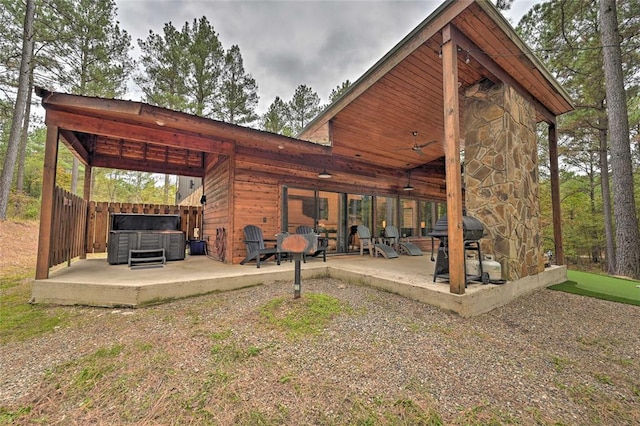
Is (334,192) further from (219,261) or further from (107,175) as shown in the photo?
(107,175)

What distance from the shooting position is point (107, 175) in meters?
20.2

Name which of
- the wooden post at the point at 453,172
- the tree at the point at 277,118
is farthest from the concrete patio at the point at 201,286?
the tree at the point at 277,118

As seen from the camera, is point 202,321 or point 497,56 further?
point 497,56

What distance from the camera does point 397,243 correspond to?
775 cm

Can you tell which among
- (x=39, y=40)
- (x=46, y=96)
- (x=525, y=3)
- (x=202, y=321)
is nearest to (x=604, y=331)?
(x=202, y=321)

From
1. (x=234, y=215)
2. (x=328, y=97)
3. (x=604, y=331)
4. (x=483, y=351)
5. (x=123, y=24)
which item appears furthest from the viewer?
(x=328, y=97)

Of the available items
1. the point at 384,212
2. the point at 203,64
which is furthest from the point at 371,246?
the point at 203,64

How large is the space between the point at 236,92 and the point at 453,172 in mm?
14235

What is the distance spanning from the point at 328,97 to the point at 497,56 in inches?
627

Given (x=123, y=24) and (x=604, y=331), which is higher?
(x=123, y=24)

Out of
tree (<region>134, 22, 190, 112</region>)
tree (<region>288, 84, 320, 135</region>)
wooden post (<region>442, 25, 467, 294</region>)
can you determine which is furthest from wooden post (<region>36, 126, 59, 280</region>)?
tree (<region>288, 84, 320, 135</region>)

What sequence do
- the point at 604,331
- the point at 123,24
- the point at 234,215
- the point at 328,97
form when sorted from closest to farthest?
the point at 604,331, the point at 234,215, the point at 123,24, the point at 328,97

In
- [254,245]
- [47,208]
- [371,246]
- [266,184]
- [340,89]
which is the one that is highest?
[340,89]

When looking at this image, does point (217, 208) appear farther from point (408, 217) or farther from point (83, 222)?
point (408, 217)
